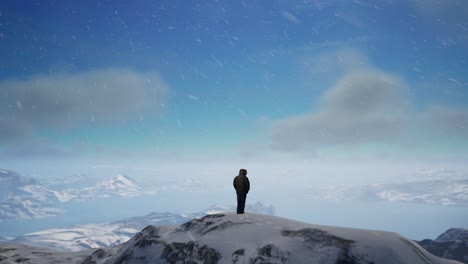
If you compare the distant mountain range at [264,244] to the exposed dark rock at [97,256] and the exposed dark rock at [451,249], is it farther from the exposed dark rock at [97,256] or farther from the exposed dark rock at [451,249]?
the exposed dark rock at [451,249]

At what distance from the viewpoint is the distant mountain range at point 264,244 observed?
Answer: 14.2 metres

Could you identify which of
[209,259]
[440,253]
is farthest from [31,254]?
[440,253]

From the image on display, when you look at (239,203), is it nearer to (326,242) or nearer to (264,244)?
(264,244)

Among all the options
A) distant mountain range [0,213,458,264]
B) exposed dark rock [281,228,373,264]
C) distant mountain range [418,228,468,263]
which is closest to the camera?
exposed dark rock [281,228,373,264]

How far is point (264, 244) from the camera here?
50.5 feet

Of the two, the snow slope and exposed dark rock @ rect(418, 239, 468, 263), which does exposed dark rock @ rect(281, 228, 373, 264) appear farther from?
exposed dark rock @ rect(418, 239, 468, 263)

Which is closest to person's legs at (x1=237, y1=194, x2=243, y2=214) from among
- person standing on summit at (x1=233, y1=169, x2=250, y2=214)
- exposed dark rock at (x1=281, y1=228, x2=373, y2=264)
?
person standing on summit at (x1=233, y1=169, x2=250, y2=214)

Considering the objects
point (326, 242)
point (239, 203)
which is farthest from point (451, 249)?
point (326, 242)

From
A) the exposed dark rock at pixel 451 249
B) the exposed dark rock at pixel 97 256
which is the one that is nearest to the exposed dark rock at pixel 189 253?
the exposed dark rock at pixel 97 256

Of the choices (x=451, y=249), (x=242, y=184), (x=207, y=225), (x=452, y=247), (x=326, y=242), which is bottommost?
(x=451, y=249)

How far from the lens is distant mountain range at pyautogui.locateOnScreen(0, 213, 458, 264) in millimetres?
14156

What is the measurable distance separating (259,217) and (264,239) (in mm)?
3620

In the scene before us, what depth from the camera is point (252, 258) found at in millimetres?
14586

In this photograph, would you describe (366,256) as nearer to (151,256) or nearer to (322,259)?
(322,259)
